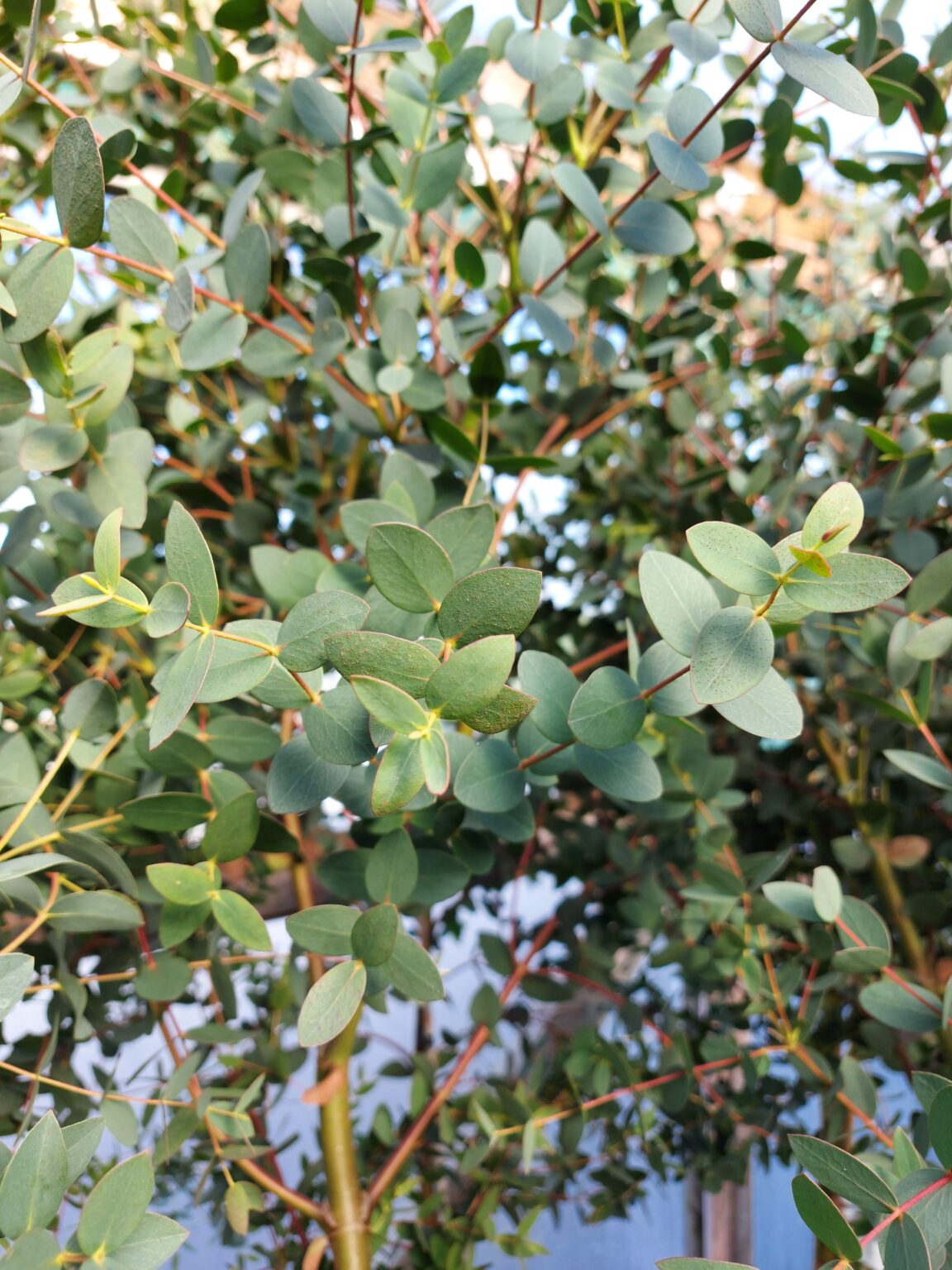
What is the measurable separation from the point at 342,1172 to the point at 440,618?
34 cm

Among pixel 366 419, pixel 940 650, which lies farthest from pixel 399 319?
pixel 940 650

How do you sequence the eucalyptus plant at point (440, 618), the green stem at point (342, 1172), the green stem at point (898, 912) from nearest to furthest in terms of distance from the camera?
1. the eucalyptus plant at point (440, 618)
2. the green stem at point (342, 1172)
3. the green stem at point (898, 912)

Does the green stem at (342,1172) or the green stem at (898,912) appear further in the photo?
the green stem at (898,912)

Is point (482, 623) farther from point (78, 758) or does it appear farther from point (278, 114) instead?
point (278, 114)

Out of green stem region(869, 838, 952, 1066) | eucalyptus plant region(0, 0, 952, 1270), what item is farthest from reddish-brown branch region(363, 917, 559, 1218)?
green stem region(869, 838, 952, 1066)

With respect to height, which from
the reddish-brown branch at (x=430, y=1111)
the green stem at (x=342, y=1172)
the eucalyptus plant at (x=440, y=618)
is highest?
the eucalyptus plant at (x=440, y=618)

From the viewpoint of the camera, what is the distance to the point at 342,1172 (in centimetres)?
46

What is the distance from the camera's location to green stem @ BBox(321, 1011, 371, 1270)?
0.44 meters

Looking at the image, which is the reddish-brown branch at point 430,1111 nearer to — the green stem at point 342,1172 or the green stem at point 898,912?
the green stem at point 342,1172

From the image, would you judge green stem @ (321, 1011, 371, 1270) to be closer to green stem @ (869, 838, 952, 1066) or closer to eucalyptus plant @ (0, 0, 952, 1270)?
eucalyptus plant @ (0, 0, 952, 1270)

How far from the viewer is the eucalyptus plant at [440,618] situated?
268 mm

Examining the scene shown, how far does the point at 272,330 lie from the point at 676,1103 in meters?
0.45

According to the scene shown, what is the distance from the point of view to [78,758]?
396mm

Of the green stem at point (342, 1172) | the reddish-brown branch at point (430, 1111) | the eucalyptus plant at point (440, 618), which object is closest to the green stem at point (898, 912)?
the eucalyptus plant at point (440, 618)
